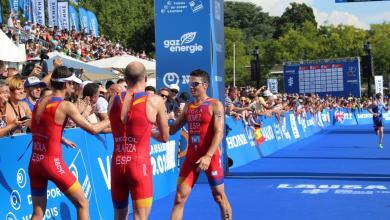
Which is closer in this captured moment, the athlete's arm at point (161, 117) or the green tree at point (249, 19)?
the athlete's arm at point (161, 117)

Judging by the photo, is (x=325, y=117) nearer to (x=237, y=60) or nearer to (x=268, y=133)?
(x=268, y=133)

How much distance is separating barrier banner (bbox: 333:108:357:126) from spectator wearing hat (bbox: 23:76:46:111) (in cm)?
3839

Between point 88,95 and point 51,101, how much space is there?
11.3 ft

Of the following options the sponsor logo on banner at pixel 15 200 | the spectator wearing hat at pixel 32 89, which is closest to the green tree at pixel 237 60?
the spectator wearing hat at pixel 32 89

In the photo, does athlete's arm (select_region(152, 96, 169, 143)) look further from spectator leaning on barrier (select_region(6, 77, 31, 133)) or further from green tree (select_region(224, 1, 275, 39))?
green tree (select_region(224, 1, 275, 39))

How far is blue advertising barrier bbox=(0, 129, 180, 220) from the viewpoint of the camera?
6906mm

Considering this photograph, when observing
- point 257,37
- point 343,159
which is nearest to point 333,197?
point 343,159

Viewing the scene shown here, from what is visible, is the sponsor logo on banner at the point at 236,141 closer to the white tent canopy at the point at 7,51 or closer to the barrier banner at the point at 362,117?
the white tent canopy at the point at 7,51

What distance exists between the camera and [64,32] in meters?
37.2

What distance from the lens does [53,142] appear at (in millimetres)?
6320

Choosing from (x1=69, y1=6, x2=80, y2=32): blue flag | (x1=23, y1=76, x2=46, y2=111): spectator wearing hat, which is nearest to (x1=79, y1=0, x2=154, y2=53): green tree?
(x1=69, y1=6, x2=80, y2=32): blue flag

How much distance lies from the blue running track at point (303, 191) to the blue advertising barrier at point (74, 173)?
84cm

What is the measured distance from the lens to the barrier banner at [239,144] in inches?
663

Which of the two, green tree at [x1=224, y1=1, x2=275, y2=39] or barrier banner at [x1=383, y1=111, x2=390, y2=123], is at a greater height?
green tree at [x1=224, y1=1, x2=275, y2=39]
